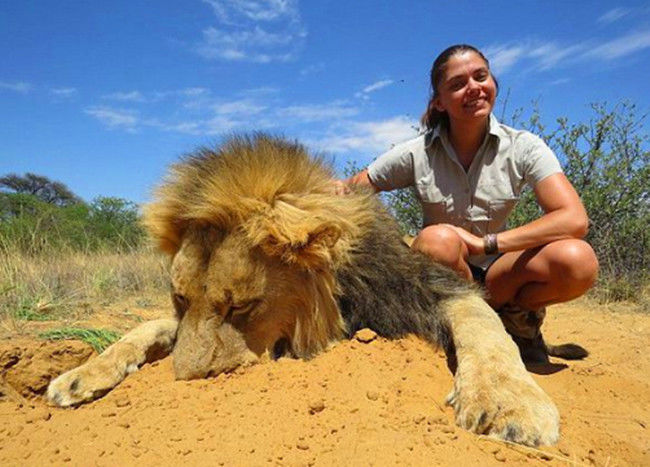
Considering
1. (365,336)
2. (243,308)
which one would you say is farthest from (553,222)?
(243,308)

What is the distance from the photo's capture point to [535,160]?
11.0 feet

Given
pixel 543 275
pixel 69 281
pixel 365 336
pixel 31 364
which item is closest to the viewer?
pixel 365 336

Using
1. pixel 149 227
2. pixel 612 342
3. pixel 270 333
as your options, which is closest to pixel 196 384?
pixel 270 333

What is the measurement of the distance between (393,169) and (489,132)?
2.24ft

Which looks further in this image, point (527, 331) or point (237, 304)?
→ point (527, 331)

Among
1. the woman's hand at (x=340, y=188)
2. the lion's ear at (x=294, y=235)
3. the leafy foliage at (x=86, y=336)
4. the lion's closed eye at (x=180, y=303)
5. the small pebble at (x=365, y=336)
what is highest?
the woman's hand at (x=340, y=188)

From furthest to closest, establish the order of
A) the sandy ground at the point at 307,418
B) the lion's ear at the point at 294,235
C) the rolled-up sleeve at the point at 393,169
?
1. the rolled-up sleeve at the point at 393,169
2. the lion's ear at the point at 294,235
3. the sandy ground at the point at 307,418

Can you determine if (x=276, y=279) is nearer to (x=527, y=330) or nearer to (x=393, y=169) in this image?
(x=393, y=169)

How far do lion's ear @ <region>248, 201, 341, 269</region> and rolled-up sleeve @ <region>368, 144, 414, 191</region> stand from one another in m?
1.43

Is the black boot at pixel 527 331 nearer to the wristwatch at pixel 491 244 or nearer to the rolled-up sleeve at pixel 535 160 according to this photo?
the wristwatch at pixel 491 244

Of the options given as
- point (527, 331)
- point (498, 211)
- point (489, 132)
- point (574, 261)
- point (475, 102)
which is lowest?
point (527, 331)

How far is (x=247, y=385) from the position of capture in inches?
87.8

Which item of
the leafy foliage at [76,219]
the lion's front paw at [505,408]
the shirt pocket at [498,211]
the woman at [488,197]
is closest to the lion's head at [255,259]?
the woman at [488,197]

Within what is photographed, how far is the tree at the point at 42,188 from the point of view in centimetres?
2178
